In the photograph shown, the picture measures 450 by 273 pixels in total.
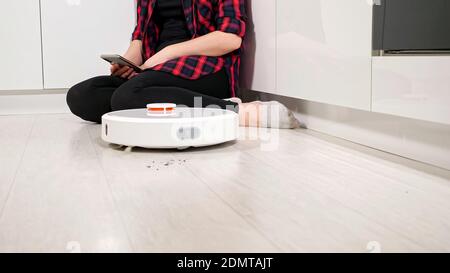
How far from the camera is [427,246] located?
0.72 metres

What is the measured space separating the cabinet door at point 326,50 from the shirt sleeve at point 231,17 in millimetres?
150

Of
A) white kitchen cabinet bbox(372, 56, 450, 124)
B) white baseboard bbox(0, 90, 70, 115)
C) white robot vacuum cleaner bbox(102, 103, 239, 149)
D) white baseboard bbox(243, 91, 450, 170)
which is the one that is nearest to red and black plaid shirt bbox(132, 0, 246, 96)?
white baseboard bbox(243, 91, 450, 170)

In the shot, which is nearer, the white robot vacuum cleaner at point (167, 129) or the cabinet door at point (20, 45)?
the white robot vacuum cleaner at point (167, 129)

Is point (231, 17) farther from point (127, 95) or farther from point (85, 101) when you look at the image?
point (85, 101)

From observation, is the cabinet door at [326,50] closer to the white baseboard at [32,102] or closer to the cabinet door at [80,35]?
the cabinet door at [80,35]

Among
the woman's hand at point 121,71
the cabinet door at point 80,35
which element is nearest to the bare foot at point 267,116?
the woman's hand at point 121,71

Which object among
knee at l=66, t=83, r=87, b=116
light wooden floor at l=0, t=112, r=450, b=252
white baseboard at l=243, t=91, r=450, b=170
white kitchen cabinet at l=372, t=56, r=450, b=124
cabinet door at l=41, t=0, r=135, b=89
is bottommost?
light wooden floor at l=0, t=112, r=450, b=252

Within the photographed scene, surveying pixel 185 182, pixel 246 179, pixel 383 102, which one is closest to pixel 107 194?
pixel 185 182

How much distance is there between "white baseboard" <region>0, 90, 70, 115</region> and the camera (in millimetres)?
2338

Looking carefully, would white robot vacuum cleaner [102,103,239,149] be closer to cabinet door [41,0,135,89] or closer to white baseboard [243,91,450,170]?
white baseboard [243,91,450,170]

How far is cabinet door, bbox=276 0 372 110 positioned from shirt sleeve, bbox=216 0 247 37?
150 mm

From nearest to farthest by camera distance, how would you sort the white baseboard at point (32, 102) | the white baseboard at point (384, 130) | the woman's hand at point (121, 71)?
1. the white baseboard at point (384, 130)
2. the woman's hand at point (121, 71)
3. the white baseboard at point (32, 102)

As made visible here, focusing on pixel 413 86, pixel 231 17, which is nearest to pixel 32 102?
pixel 231 17

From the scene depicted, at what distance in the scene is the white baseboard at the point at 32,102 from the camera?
2338mm
